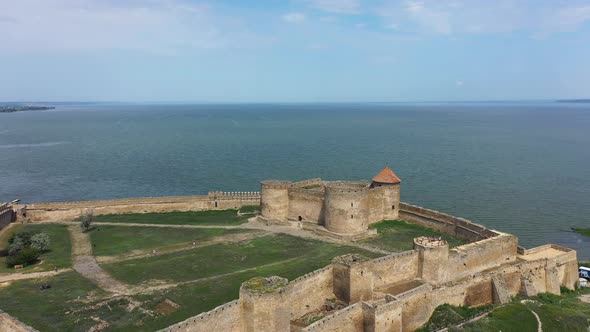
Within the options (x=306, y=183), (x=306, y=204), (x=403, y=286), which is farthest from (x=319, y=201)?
(x=403, y=286)

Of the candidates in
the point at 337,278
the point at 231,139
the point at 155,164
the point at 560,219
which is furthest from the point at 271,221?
the point at 231,139

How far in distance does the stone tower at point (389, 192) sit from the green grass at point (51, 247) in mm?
24471

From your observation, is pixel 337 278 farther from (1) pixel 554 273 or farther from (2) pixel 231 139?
(2) pixel 231 139

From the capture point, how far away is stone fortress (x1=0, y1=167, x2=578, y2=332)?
20094 mm

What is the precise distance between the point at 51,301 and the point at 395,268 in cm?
1868

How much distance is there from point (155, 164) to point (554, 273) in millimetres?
65567

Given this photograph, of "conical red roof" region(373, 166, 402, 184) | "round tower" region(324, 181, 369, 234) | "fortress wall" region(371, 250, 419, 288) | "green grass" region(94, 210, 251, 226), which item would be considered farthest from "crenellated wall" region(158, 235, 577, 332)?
"green grass" region(94, 210, 251, 226)

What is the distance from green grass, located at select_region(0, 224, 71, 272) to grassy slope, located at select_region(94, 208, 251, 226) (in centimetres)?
395

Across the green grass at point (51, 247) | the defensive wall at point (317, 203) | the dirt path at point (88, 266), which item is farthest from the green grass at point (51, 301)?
the defensive wall at point (317, 203)

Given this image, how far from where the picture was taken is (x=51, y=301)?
2333 centimetres

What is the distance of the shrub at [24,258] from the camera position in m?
29.1

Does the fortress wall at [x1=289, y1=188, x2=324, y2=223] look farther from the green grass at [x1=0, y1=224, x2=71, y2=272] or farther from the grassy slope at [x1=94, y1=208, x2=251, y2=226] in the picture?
the green grass at [x1=0, y1=224, x2=71, y2=272]

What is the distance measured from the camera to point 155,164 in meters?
79.9

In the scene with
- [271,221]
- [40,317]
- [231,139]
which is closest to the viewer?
[40,317]
